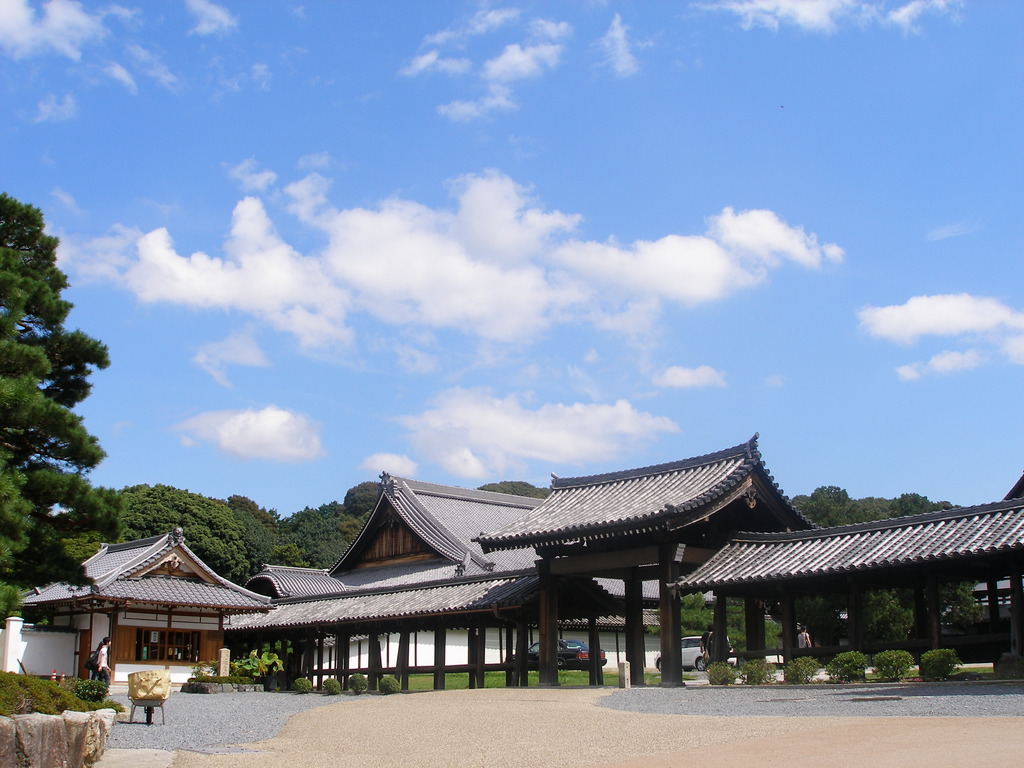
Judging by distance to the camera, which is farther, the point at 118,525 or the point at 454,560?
the point at 454,560

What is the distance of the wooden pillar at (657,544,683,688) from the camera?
20281 millimetres

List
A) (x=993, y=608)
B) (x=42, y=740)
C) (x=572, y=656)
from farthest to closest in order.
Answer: (x=572, y=656) < (x=993, y=608) < (x=42, y=740)

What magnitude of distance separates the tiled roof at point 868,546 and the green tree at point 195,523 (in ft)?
114

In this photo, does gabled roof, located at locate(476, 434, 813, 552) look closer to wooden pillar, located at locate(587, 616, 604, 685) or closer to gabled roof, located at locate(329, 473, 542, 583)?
wooden pillar, located at locate(587, 616, 604, 685)

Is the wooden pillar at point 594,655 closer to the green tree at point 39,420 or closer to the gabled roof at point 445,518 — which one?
the gabled roof at point 445,518

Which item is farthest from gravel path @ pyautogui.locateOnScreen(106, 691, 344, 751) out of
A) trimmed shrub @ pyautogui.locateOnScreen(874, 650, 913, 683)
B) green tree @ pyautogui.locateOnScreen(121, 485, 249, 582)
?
green tree @ pyautogui.locateOnScreen(121, 485, 249, 582)

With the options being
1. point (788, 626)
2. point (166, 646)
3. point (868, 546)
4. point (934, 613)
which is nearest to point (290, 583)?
point (166, 646)

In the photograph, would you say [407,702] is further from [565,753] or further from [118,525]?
[565,753]

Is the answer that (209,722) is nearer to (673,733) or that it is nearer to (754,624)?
(673,733)

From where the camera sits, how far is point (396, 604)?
27.9m

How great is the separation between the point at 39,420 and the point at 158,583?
19588mm

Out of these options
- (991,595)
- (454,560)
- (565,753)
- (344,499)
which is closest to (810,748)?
(565,753)

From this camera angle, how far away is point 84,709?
1062cm

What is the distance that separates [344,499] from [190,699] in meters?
68.2
